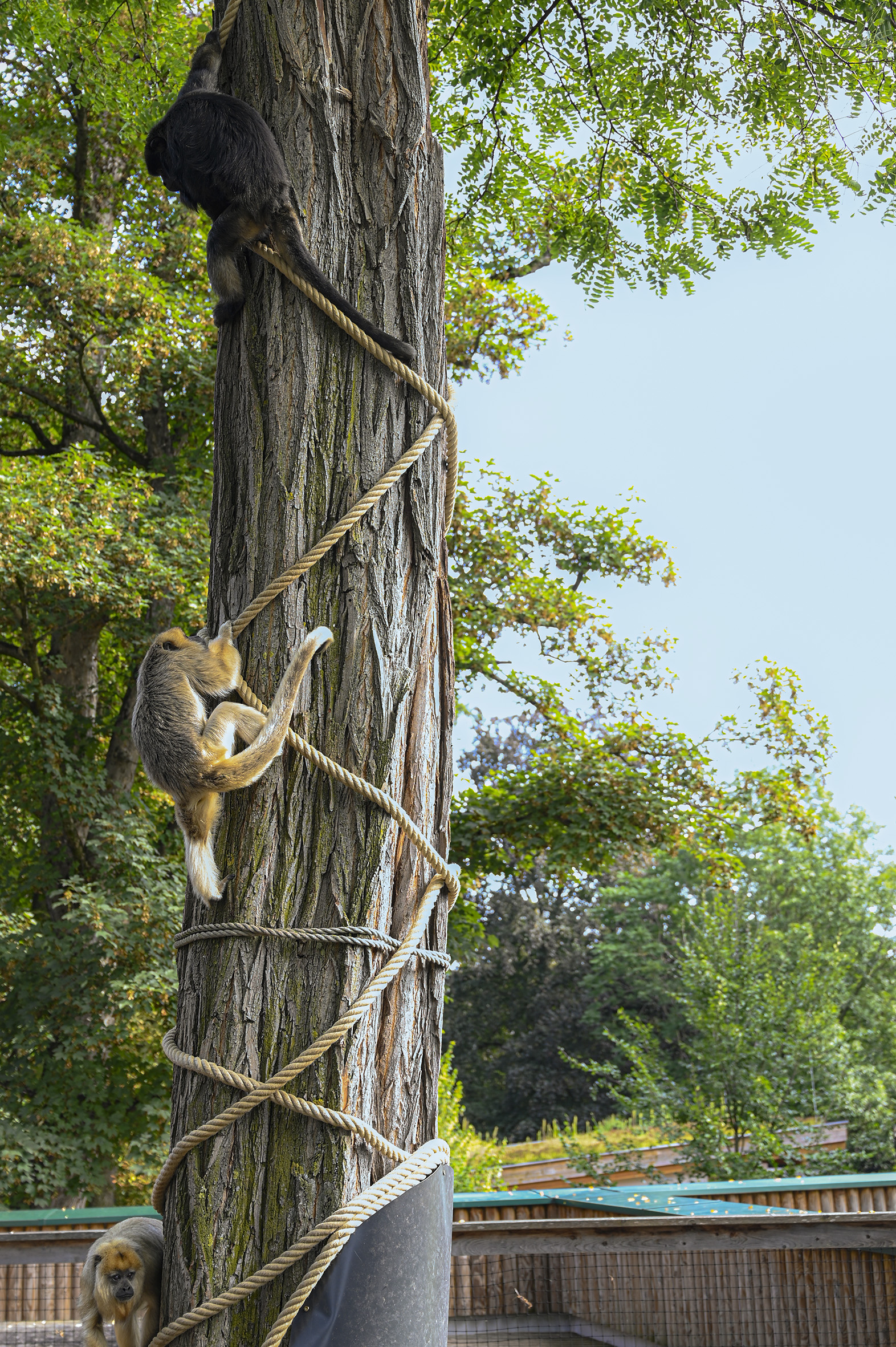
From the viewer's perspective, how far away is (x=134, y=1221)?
1.97 metres

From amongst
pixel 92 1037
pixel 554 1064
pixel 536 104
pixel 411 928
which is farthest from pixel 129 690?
pixel 554 1064

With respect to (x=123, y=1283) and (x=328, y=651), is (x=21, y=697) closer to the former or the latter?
(x=123, y=1283)

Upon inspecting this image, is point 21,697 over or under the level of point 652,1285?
over

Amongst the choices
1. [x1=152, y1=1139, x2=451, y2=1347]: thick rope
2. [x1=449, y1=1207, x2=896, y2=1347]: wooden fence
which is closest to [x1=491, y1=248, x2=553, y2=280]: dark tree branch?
[x1=449, y1=1207, x2=896, y2=1347]: wooden fence

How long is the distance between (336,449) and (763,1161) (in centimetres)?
898

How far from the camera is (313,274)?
169 centimetres

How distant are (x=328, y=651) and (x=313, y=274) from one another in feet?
2.07

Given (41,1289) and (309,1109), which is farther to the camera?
(41,1289)

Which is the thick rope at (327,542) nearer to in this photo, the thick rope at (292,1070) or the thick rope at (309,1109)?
the thick rope at (292,1070)

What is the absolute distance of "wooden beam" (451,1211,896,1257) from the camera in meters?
2.96

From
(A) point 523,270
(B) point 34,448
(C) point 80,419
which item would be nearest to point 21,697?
(C) point 80,419

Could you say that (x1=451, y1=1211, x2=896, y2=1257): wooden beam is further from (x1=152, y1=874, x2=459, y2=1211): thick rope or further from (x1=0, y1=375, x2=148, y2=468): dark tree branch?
(x1=0, y1=375, x2=148, y2=468): dark tree branch

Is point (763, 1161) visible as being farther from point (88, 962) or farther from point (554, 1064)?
point (554, 1064)

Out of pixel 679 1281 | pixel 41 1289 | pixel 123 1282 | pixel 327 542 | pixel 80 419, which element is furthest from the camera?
pixel 80 419
